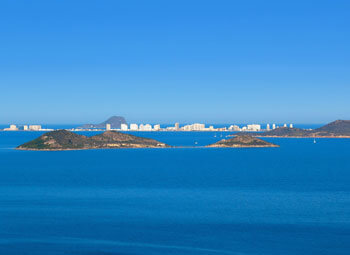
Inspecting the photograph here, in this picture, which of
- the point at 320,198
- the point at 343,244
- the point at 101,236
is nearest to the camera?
the point at 343,244

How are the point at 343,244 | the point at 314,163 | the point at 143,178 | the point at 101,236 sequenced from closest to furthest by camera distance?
1. the point at 343,244
2. the point at 101,236
3. the point at 143,178
4. the point at 314,163

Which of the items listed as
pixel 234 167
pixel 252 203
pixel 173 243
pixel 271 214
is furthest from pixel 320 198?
pixel 234 167

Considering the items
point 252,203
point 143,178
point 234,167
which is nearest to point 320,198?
point 252,203

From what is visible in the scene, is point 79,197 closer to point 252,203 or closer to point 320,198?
point 252,203

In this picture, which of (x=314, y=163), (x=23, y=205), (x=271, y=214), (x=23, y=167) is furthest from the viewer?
(x=314, y=163)

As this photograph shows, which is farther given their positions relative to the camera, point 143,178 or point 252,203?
point 143,178

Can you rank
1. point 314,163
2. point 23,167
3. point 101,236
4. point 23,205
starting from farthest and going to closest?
1. point 314,163
2. point 23,167
3. point 23,205
4. point 101,236

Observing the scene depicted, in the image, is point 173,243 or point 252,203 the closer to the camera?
point 173,243

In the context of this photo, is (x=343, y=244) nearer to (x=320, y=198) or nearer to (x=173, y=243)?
(x=173, y=243)
